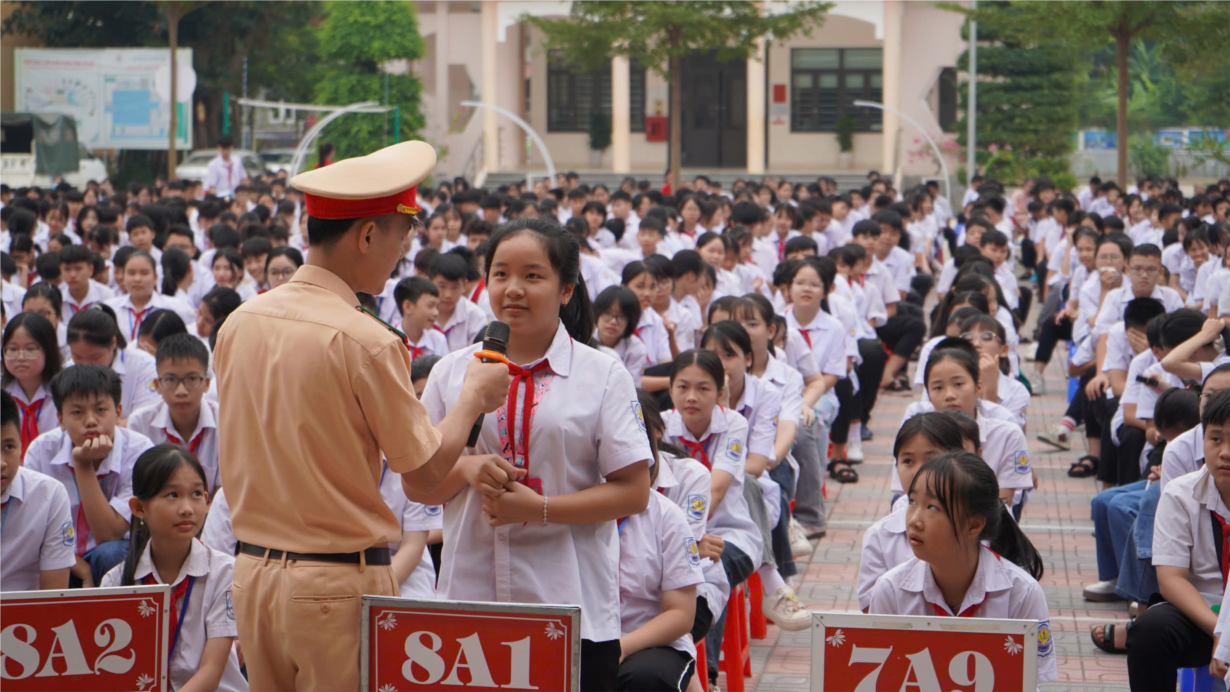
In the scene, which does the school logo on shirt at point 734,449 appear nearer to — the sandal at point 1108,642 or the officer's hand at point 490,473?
the sandal at point 1108,642

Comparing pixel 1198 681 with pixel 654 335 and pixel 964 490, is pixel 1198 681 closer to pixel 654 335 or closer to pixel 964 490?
pixel 964 490

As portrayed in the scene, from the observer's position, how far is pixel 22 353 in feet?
17.8

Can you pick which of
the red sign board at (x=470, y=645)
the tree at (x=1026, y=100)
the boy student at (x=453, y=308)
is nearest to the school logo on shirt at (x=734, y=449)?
the red sign board at (x=470, y=645)

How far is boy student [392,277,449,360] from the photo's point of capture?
7.00 meters

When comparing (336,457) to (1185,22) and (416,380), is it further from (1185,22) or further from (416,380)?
(1185,22)

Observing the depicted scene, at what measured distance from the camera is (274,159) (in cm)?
3156

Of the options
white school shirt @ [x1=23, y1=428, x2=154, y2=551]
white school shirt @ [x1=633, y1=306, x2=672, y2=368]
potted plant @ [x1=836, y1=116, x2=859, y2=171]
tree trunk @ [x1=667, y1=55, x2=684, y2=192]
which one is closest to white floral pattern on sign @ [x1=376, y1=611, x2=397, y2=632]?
white school shirt @ [x1=23, y1=428, x2=154, y2=551]

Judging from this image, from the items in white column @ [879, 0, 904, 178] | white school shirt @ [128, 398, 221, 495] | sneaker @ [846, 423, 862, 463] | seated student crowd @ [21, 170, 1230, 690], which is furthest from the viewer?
white column @ [879, 0, 904, 178]

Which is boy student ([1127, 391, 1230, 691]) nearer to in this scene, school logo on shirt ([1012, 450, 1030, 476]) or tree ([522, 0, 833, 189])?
school logo on shirt ([1012, 450, 1030, 476])

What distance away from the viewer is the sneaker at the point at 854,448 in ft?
29.1

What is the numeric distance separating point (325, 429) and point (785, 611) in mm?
3125

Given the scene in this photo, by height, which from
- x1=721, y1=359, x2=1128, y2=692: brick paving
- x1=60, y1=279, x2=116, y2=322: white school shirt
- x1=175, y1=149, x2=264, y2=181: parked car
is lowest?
x1=721, y1=359, x2=1128, y2=692: brick paving

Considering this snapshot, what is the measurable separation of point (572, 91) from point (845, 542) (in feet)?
84.7

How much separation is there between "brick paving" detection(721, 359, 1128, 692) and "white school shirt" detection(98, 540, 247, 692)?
71.0 inches
